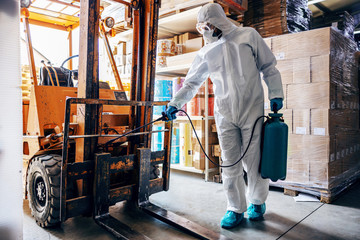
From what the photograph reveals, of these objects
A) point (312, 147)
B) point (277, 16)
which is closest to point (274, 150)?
point (312, 147)

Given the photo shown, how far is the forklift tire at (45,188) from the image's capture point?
2543 mm

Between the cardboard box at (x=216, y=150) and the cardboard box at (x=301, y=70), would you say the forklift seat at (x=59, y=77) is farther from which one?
the cardboard box at (x=301, y=70)

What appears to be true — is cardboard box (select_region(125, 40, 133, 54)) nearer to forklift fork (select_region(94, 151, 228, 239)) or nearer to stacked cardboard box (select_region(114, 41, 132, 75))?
stacked cardboard box (select_region(114, 41, 132, 75))

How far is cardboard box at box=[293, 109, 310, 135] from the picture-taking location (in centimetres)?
356

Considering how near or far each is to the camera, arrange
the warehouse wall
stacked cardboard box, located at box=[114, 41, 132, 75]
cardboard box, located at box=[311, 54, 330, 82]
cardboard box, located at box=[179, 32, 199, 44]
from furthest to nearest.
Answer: stacked cardboard box, located at box=[114, 41, 132, 75] → cardboard box, located at box=[179, 32, 199, 44] → cardboard box, located at box=[311, 54, 330, 82] → the warehouse wall

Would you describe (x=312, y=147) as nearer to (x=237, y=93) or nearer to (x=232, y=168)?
(x=232, y=168)

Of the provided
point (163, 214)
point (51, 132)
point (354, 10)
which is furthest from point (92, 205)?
point (354, 10)

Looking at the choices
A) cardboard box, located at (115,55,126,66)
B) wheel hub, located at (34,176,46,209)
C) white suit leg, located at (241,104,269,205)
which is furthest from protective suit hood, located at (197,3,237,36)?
cardboard box, located at (115,55,126,66)

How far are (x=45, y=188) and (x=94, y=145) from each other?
673 millimetres

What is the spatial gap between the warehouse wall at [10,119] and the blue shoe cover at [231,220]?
6.34ft

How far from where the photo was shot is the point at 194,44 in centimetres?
494

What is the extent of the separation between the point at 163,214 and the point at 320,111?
7.87 ft

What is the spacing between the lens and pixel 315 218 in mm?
2977

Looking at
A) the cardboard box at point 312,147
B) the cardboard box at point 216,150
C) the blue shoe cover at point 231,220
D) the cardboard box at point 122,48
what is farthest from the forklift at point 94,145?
the cardboard box at point 122,48
